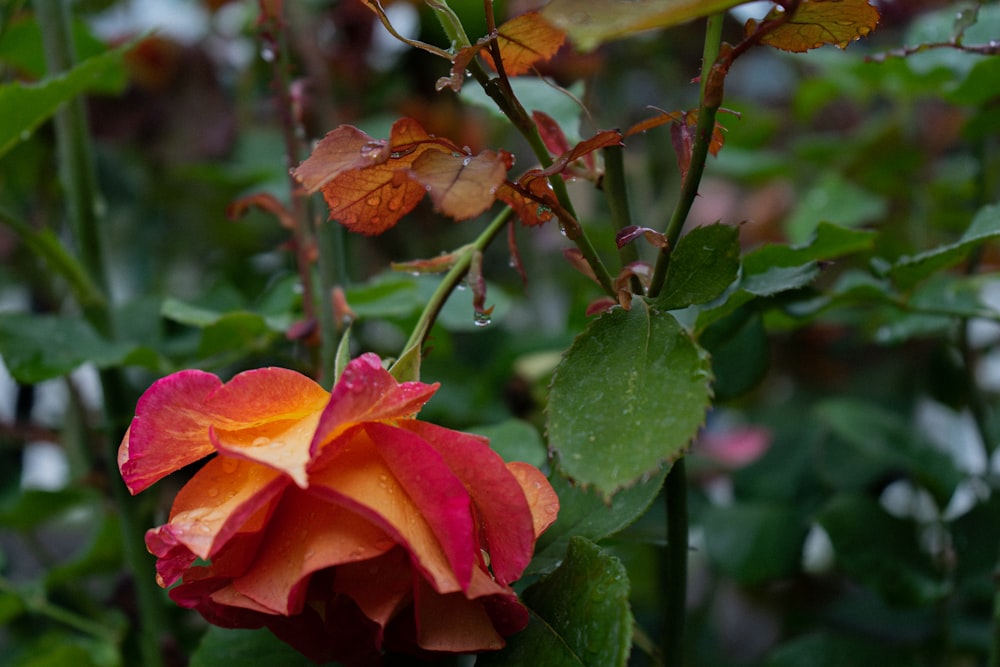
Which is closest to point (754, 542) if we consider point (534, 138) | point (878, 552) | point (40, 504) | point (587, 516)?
point (878, 552)

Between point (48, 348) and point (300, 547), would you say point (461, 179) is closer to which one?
point (300, 547)

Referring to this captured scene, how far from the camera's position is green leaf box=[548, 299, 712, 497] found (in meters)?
0.26

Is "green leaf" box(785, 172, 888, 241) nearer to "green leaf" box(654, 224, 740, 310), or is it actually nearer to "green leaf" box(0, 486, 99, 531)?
"green leaf" box(654, 224, 740, 310)

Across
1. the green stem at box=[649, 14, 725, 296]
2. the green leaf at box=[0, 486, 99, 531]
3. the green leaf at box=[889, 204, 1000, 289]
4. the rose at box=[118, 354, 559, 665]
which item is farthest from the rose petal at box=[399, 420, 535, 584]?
the green leaf at box=[0, 486, 99, 531]

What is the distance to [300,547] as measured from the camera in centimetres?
27

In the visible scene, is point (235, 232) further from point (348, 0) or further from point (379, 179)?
point (379, 179)

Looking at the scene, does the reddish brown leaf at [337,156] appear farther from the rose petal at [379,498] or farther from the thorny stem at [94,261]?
the thorny stem at [94,261]

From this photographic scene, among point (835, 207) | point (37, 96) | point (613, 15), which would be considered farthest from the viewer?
point (835, 207)

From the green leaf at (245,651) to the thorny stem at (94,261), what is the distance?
20 centimetres

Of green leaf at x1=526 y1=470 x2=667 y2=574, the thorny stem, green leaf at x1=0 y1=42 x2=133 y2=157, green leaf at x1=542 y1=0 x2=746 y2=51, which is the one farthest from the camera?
the thorny stem

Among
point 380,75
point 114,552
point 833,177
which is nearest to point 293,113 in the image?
point 114,552

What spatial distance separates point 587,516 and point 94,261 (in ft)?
1.30

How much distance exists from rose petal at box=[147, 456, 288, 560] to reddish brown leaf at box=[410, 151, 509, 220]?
94 millimetres

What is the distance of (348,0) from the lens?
42.2 inches
